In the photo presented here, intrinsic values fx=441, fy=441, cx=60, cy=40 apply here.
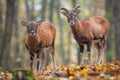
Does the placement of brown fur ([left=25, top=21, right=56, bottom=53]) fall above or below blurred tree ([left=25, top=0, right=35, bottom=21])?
below

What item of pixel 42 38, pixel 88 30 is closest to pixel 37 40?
pixel 42 38

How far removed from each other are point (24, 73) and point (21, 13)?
160 feet

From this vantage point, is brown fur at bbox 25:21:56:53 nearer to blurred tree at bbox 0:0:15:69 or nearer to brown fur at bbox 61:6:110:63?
brown fur at bbox 61:6:110:63

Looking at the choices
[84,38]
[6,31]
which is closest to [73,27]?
[84,38]

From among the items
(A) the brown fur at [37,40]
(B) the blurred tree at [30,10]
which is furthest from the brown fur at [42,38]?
(B) the blurred tree at [30,10]

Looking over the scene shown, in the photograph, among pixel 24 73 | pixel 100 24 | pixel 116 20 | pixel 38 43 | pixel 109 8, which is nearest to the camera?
pixel 24 73

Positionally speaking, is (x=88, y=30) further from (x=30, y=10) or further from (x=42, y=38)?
(x=30, y=10)

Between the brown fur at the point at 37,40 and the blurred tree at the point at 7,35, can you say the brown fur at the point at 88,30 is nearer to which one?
the brown fur at the point at 37,40

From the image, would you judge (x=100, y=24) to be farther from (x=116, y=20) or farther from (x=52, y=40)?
(x=116, y=20)

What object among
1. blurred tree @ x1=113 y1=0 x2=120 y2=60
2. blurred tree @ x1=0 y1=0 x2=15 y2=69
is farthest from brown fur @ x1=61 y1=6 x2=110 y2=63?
blurred tree @ x1=113 y1=0 x2=120 y2=60

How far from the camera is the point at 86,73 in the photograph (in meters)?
10.6

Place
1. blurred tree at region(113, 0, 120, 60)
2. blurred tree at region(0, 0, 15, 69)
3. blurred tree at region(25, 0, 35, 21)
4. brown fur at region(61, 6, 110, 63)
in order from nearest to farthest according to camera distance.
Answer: brown fur at region(61, 6, 110, 63), blurred tree at region(0, 0, 15, 69), blurred tree at region(113, 0, 120, 60), blurred tree at region(25, 0, 35, 21)

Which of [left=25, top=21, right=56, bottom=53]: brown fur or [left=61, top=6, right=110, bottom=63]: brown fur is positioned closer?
[left=25, top=21, right=56, bottom=53]: brown fur

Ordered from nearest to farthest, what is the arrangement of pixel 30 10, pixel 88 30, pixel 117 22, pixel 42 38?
1. pixel 42 38
2. pixel 88 30
3. pixel 117 22
4. pixel 30 10
